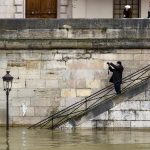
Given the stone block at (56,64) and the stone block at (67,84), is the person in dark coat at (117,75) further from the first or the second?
the stone block at (56,64)

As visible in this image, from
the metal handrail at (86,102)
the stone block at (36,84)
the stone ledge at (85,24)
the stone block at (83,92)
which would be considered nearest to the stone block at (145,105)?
the metal handrail at (86,102)

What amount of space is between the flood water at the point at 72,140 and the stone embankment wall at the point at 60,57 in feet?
5.09

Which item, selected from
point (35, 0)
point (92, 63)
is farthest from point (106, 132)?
point (35, 0)

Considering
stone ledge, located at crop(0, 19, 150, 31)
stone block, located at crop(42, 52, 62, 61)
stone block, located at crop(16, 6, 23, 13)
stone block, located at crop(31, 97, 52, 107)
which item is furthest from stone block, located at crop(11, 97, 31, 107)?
stone block, located at crop(16, 6, 23, 13)

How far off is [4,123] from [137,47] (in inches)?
233

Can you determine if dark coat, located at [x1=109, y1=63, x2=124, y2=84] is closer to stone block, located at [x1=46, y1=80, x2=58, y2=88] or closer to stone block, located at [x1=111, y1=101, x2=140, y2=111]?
stone block, located at [x1=111, y1=101, x2=140, y2=111]

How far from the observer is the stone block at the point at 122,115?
27250 millimetres

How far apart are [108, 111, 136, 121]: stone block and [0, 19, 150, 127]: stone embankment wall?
5.14ft

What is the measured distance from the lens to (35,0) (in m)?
35.5

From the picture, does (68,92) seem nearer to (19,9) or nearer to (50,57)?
(50,57)

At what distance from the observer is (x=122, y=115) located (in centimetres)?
2731

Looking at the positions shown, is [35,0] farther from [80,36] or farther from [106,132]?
[106,132]

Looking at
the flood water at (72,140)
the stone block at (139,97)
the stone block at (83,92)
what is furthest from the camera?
the stone block at (83,92)

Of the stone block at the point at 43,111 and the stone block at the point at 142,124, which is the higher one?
the stone block at the point at 43,111
